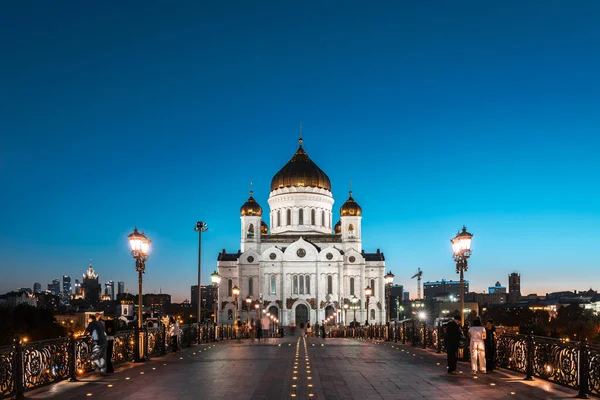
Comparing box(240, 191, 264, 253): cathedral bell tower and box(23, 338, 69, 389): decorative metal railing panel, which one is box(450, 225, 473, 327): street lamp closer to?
box(23, 338, 69, 389): decorative metal railing panel

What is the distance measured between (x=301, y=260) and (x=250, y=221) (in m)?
12.1

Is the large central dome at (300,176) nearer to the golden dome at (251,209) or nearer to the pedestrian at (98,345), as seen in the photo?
the golden dome at (251,209)

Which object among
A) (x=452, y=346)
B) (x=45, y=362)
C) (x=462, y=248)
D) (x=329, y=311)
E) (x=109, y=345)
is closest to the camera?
(x=45, y=362)

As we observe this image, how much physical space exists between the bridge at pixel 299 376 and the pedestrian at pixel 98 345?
29 cm

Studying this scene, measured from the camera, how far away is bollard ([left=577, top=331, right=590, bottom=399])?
14648mm

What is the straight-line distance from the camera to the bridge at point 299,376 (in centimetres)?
1477

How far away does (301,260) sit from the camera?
97.8 m

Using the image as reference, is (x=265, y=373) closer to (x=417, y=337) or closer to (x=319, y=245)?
(x=417, y=337)

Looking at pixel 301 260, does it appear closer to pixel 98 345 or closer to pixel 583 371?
pixel 98 345

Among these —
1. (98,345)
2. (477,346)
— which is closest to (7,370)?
(98,345)

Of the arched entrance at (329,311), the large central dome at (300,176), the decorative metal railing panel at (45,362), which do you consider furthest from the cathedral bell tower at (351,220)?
the decorative metal railing panel at (45,362)

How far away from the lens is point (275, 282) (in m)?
99.0

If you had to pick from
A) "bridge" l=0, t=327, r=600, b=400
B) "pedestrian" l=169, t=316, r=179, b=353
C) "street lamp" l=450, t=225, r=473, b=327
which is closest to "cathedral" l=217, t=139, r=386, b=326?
"pedestrian" l=169, t=316, r=179, b=353

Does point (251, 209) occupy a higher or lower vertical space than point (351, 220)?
higher
